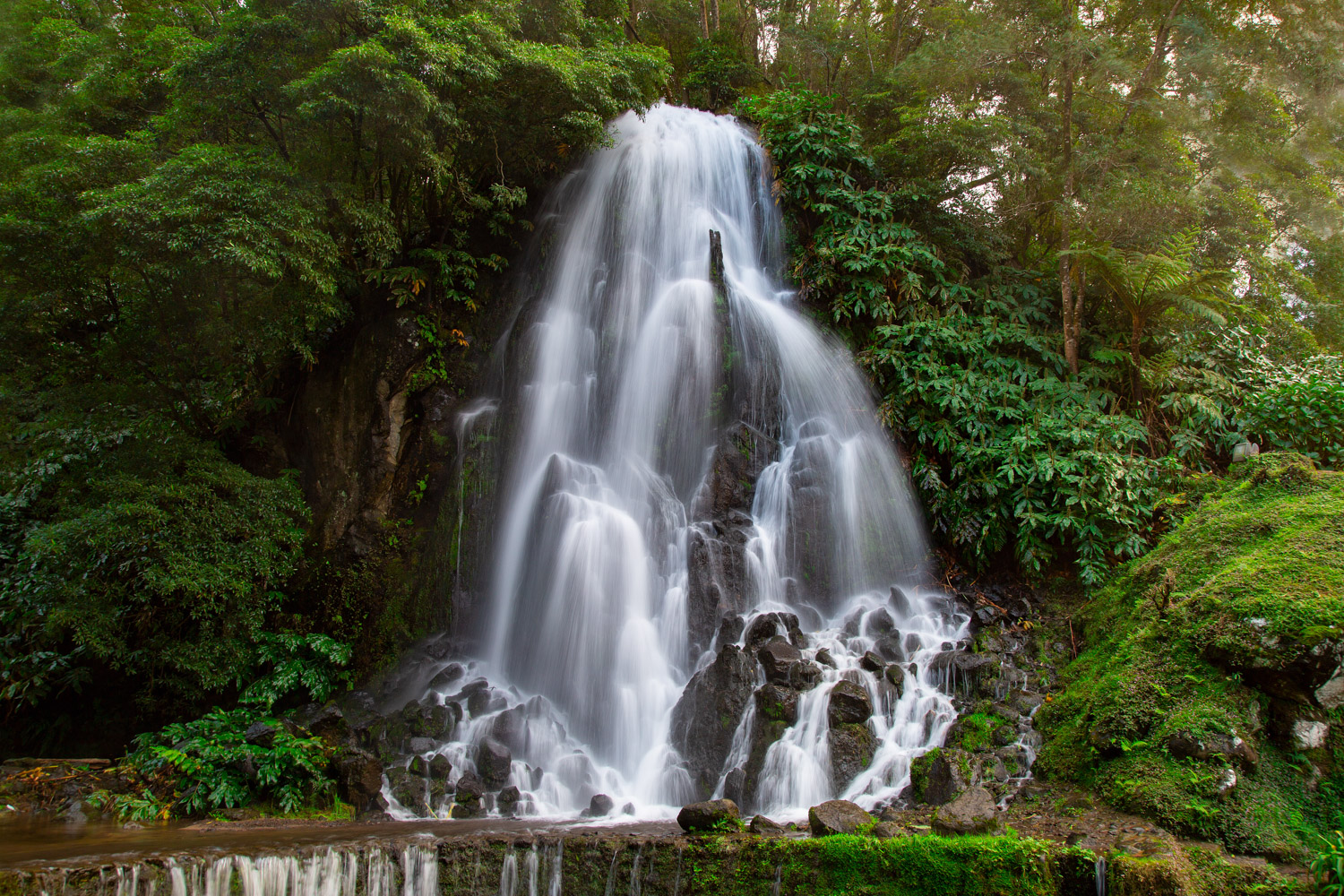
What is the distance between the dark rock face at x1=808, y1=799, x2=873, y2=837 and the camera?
15.3 ft

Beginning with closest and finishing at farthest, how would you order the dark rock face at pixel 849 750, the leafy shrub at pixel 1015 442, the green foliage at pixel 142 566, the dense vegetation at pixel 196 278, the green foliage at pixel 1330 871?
the green foliage at pixel 1330 871 → the dark rock face at pixel 849 750 → the green foliage at pixel 142 566 → the dense vegetation at pixel 196 278 → the leafy shrub at pixel 1015 442

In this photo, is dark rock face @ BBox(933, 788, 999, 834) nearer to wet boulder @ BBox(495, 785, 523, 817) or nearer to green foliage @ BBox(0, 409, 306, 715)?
wet boulder @ BBox(495, 785, 523, 817)

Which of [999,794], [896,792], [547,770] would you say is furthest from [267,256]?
[999,794]

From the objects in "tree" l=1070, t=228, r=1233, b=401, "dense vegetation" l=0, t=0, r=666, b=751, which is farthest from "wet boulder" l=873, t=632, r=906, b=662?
"dense vegetation" l=0, t=0, r=666, b=751

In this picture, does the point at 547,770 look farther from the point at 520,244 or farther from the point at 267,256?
the point at 520,244

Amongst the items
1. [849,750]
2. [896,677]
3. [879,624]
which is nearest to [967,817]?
[849,750]

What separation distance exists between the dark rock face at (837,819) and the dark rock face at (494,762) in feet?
11.4

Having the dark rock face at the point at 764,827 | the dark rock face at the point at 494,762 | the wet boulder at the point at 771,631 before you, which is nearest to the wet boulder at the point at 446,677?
the dark rock face at the point at 494,762

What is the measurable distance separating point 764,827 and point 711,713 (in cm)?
181

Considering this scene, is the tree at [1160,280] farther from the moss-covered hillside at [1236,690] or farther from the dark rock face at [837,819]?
the dark rock face at [837,819]

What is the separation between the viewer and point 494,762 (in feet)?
22.7

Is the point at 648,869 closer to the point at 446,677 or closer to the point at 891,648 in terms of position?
the point at 891,648

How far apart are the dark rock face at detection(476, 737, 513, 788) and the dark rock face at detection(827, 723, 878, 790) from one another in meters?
3.29

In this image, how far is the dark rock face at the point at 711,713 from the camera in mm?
6656
